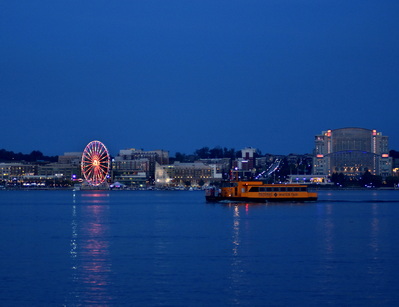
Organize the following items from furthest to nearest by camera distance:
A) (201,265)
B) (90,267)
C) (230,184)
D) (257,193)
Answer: (230,184) → (257,193) → (201,265) → (90,267)

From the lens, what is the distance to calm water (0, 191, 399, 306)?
77.2 ft

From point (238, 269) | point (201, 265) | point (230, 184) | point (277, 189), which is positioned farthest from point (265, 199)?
point (238, 269)

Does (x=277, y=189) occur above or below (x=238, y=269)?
above

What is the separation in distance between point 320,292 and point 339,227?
24356 millimetres

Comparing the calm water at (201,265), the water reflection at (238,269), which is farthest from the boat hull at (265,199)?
the water reflection at (238,269)

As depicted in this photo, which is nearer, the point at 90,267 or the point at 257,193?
the point at 90,267

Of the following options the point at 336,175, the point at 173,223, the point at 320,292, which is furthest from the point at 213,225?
the point at 336,175

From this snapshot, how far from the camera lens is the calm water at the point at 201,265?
2353 cm

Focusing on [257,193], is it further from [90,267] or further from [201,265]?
[90,267]

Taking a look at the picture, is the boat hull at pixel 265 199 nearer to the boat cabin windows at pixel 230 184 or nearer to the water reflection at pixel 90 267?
the boat cabin windows at pixel 230 184

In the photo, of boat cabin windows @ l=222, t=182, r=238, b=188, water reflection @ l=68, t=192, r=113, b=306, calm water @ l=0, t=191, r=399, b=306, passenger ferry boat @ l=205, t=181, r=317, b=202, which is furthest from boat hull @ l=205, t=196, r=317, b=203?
water reflection @ l=68, t=192, r=113, b=306

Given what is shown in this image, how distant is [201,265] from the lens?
29500 mm

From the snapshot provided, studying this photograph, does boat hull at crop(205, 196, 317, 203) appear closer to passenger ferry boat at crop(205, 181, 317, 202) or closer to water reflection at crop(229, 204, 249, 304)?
passenger ferry boat at crop(205, 181, 317, 202)

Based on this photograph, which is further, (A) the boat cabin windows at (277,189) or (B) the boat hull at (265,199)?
(A) the boat cabin windows at (277,189)
